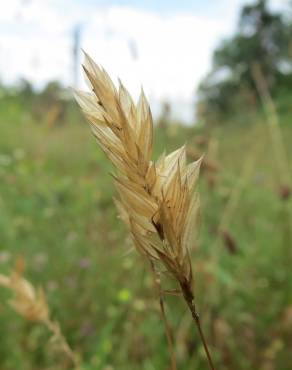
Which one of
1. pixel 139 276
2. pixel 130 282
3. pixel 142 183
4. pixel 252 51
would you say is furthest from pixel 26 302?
pixel 252 51

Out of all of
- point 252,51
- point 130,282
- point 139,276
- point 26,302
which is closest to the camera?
point 26,302

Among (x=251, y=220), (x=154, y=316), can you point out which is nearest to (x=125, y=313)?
(x=154, y=316)

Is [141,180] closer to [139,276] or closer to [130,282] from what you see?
[139,276]

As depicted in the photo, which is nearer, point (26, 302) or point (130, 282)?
point (26, 302)

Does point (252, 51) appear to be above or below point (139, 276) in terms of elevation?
above

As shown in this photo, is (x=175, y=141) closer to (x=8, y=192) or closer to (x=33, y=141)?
(x=8, y=192)

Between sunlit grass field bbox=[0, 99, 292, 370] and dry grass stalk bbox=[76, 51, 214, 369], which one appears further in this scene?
sunlit grass field bbox=[0, 99, 292, 370]

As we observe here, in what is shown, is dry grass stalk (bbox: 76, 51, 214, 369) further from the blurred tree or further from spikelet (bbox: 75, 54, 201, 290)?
the blurred tree

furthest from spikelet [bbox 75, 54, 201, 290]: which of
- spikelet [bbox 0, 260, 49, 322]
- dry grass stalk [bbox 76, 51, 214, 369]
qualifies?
spikelet [bbox 0, 260, 49, 322]
